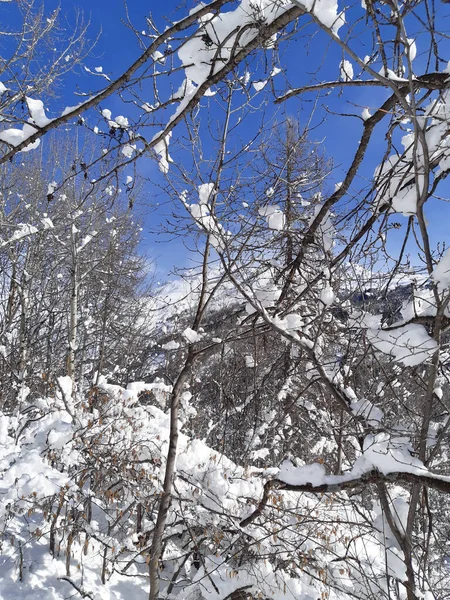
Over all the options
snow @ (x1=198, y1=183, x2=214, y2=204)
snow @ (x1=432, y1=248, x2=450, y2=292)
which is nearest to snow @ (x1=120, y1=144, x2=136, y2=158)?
snow @ (x1=198, y1=183, x2=214, y2=204)

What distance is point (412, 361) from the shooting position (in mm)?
1321

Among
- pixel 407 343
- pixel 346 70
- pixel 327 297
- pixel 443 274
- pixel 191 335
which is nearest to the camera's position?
pixel 443 274

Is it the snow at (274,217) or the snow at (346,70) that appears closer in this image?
the snow at (346,70)

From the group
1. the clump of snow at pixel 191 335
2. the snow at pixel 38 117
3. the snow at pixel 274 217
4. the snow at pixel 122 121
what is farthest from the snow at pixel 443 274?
the clump of snow at pixel 191 335

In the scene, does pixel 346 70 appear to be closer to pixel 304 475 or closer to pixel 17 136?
pixel 17 136

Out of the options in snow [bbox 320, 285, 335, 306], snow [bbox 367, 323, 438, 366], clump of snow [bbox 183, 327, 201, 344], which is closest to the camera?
snow [bbox 367, 323, 438, 366]

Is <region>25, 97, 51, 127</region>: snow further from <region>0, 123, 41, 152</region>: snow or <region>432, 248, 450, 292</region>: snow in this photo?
<region>432, 248, 450, 292</region>: snow

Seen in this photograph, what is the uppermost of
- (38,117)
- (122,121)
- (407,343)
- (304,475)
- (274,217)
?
(274,217)

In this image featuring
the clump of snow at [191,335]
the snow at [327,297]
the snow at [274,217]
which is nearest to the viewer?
the snow at [327,297]

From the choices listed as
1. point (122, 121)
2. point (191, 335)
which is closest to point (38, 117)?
point (122, 121)

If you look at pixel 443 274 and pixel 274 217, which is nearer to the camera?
pixel 443 274

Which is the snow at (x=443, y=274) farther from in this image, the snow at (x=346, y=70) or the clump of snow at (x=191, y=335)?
the clump of snow at (x=191, y=335)

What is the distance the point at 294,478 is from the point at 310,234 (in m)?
1.13

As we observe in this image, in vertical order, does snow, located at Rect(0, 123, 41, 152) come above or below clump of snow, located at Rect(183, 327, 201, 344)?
below
